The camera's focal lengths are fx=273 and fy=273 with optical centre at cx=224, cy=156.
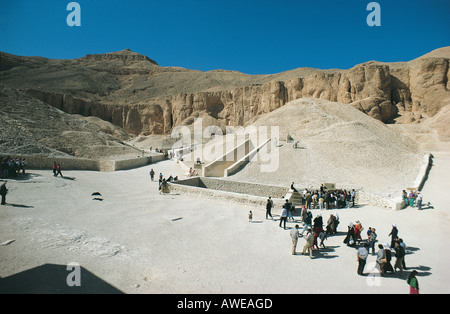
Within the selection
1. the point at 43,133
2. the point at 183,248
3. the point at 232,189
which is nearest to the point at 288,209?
the point at 183,248

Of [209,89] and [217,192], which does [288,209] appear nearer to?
[217,192]

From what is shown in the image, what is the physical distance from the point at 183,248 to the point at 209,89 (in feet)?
215

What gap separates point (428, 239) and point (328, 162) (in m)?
12.3

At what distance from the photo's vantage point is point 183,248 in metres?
6.94

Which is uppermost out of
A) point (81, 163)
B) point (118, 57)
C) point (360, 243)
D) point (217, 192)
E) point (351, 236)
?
point (118, 57)

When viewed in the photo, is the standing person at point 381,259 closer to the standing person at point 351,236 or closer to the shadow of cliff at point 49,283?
the standing person at point 351,236

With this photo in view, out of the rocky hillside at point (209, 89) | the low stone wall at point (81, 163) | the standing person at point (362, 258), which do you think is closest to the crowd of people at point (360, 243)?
the standing person at point (362, 258)

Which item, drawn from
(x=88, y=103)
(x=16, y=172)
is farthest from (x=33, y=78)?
(x=16, y=172)


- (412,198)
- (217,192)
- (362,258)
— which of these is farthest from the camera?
(217,192)

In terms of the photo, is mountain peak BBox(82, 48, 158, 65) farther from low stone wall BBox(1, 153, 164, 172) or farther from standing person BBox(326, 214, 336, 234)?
standing person BBox(326, 214, 336, 234)

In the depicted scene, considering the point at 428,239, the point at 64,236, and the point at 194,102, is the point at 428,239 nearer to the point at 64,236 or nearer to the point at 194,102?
the point at 64,236

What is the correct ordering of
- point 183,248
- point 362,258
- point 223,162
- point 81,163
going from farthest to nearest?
point 223,162
point 81,163
point 183,248
point 362,258

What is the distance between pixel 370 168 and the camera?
19000 millimetres

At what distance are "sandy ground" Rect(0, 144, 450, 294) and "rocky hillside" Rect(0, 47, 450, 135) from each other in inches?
1428
